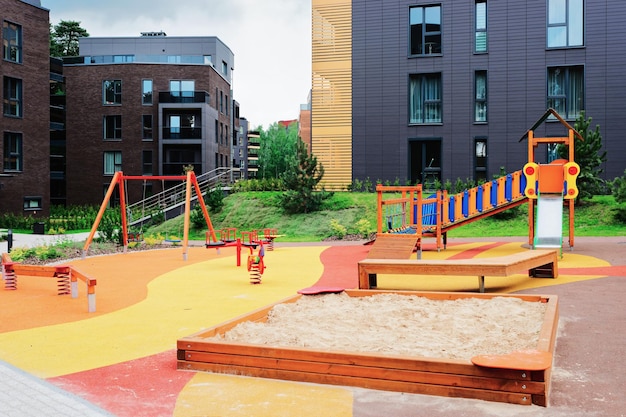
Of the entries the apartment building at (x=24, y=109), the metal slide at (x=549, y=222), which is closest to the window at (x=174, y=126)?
the apartment building at (x=24, y=109)

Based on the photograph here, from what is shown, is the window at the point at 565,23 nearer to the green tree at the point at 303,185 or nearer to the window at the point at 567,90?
Result: the window at the point at 567,90

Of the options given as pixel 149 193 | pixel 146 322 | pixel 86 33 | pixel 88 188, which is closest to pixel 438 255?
pixel 146 322

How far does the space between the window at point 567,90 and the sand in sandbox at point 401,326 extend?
24.7m

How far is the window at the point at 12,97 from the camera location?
3745 centimetres

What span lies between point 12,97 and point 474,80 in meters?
27.6

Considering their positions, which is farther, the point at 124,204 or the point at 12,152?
the point at 12,152

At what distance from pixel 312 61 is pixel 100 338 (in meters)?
28.3

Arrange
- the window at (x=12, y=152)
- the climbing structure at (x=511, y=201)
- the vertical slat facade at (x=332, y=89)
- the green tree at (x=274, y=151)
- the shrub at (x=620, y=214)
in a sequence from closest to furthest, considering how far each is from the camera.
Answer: the climbing structure at (x=511, y=201), the shrub at (x=620, y=214), the vertical slat facade at (x=332, y=89), the window at (x=12, y=152), the green tree at (x=274, y=151)

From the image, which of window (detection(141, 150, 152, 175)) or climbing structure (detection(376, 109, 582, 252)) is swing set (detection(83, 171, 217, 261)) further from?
window (detection(141, 150, 152, 175))

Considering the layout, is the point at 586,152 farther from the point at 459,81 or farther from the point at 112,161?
the point at 112,161

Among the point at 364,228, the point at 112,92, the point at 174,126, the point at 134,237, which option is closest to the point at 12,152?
the point at 112,92

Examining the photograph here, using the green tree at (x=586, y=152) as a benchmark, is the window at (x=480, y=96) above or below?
above

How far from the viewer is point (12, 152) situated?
37.9 metres

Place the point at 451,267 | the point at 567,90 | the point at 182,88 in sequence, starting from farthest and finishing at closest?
1. the point at 182,88
2. the point at 567,90
3. the point at 451,267
